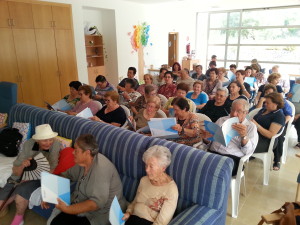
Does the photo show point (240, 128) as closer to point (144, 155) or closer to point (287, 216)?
point (287, 216)

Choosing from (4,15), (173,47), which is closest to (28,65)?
(4,15)

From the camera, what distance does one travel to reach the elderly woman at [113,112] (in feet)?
10.2

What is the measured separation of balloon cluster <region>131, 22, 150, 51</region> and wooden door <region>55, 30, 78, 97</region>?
2.40 metres

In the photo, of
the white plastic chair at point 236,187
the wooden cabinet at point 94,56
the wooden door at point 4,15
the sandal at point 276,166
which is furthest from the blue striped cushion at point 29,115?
the wooden cabinet at point 94,56

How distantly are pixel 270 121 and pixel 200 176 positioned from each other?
162 cm

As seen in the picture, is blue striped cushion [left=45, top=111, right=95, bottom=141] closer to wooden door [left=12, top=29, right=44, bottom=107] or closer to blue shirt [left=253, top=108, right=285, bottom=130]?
blue shirt [left=253, top=108, right=285, bottom=130]

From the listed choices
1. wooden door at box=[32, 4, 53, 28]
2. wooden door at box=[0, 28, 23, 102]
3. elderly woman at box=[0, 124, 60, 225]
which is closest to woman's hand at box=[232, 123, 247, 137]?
elderly woman at box=[0, 124, 60, 225]

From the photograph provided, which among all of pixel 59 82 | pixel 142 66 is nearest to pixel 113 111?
pixel 59 82

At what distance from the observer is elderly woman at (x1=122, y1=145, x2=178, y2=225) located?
5.22 feet

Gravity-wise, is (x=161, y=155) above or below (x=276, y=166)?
above

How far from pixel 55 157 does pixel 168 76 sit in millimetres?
3082

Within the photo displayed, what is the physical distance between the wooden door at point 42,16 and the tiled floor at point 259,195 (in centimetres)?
414

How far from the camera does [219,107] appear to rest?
3344 millimetres

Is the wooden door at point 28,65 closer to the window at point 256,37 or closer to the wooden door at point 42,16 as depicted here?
the wooden door at point 42,16
